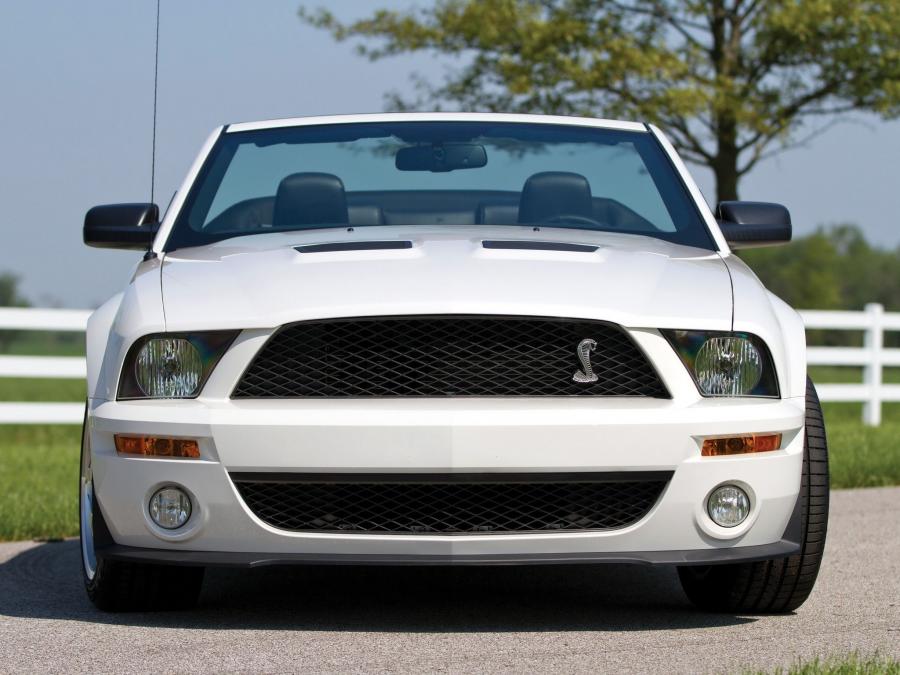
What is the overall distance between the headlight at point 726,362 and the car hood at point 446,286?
0.05 metres

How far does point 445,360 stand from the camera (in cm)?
394

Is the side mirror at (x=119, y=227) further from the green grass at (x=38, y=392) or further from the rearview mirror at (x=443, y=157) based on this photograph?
the green grass at (x=38, y=392)

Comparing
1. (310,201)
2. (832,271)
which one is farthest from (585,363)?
(832,271)

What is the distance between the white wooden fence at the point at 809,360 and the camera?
40.4ft

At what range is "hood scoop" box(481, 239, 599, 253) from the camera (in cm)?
436

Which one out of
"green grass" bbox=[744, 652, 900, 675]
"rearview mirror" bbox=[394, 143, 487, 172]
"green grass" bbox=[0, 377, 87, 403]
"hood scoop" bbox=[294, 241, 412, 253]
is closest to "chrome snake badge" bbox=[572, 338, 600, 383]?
"hood scoop" bbox=[294, 241, 412, 253]

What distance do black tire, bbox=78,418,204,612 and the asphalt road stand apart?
53 millimetres

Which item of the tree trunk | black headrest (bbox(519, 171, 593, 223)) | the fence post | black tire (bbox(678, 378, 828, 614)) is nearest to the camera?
black tire (bbox(678, 378, 828, 614))

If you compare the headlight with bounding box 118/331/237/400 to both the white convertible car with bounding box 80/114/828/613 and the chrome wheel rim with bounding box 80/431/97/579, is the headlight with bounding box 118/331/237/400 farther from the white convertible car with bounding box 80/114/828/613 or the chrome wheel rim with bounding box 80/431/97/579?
the chrome wheel rim with bounding box 80/431/97/579

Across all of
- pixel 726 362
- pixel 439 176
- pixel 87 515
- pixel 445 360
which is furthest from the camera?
pixel 439 176

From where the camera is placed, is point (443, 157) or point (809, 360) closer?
point (443, 157)

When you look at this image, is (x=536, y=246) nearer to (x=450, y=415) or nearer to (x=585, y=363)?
(x=585, y=363)

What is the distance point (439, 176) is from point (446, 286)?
6.68 feet

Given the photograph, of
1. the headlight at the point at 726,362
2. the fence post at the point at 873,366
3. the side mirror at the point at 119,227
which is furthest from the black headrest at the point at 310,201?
the fence post at the point at 873,366
